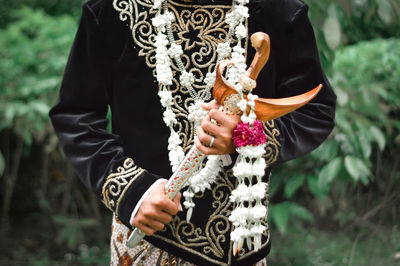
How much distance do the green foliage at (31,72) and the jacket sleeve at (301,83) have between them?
5.15ft

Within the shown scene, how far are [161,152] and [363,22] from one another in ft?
5.93

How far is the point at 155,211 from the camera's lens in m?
0.99

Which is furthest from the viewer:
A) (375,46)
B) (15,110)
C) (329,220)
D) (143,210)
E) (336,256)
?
(329,220)

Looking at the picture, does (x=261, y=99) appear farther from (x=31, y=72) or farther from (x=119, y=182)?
(x=31, y=72)

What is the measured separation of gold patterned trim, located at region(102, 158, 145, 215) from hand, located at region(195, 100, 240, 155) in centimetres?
19

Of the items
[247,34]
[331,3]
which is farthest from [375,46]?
[247,34]

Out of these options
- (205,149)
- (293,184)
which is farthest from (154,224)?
(293,184)

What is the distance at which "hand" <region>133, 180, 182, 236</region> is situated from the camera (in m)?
0.98

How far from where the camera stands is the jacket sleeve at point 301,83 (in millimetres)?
1133

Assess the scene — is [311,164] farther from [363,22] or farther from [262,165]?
[262,165]

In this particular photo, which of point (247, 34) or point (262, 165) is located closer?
point (262, 165)

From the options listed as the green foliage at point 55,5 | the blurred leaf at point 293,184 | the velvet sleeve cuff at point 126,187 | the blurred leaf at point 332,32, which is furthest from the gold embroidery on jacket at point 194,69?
the green foliage at point 55,5

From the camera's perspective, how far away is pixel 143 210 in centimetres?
100

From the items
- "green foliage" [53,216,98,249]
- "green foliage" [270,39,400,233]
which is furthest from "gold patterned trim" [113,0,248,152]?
"green foliage" [53,216,98,249]
